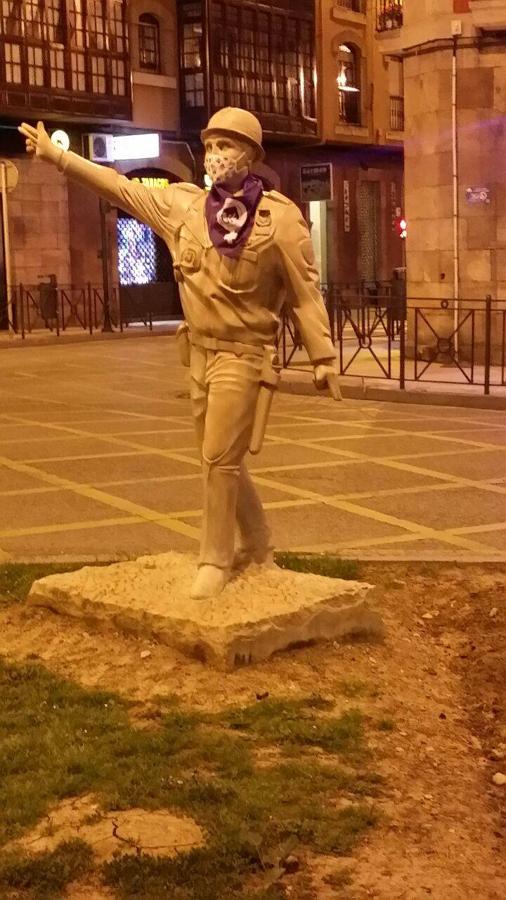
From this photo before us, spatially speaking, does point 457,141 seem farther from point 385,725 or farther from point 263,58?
point 263,58

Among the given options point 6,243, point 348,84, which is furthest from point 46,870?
point 348,84

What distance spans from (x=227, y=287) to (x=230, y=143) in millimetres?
568

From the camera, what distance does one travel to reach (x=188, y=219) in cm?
516

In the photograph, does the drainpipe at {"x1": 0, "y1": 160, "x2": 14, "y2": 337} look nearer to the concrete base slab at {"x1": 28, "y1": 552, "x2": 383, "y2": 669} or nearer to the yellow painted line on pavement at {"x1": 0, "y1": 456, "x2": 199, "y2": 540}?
the yellow painted line on pavement at {"x1": 0, "y1": 456, "x2": 199, "y2": 540}

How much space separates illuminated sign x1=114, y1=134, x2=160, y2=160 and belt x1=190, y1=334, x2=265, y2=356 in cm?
2233

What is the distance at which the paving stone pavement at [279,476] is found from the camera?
24.4 feet

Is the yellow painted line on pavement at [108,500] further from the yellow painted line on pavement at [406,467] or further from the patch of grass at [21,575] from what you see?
the yellow painted line on pavement at [406,467]

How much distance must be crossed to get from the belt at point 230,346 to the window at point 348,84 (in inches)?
1211

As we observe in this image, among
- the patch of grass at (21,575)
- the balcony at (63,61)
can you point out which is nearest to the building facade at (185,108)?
the balcony at (63,61)

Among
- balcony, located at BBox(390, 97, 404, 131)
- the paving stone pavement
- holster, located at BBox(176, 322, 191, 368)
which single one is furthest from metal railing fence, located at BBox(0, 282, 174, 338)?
holster, located at BBox(176, 322, 191, 368)

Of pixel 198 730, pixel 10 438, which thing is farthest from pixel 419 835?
pixel 10 438

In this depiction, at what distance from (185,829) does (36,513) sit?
4.83 m

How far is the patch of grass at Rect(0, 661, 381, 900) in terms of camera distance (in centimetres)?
336

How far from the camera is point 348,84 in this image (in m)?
35.1
